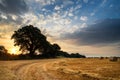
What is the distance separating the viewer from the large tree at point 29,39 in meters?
64.9

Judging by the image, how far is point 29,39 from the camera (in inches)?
2606

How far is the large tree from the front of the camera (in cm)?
6488

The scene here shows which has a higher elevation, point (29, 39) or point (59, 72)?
point (29, 39)

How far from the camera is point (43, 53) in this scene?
7106 cm

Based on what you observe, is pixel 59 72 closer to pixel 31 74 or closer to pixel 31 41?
pixel 31 74

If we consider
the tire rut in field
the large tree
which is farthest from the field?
the large tree

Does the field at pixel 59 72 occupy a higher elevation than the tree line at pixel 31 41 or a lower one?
lower

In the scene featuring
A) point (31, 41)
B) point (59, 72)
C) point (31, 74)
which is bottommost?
point (31, 74)

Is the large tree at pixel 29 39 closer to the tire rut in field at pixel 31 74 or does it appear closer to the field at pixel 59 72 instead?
the field at pixel 59 72

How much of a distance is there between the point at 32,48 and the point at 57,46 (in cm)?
2014

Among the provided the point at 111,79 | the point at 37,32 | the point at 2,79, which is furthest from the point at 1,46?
the point at 111,79

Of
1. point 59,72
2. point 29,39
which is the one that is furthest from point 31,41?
point 59,72

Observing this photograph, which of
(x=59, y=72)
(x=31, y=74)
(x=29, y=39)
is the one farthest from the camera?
(x=29, y=39)

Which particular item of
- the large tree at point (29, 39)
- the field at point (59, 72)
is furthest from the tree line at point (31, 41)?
the field at point (59, 72)
